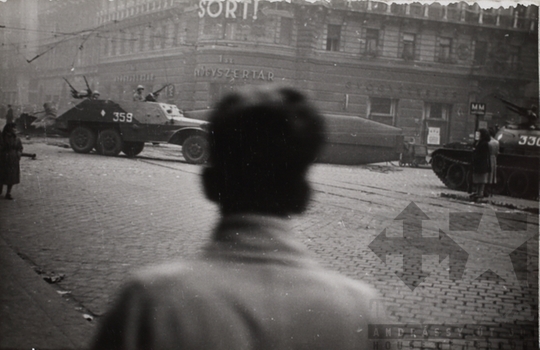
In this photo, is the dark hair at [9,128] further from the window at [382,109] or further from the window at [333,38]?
the window at [382,109]

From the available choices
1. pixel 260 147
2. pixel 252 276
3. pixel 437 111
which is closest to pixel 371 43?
pixel 437 111

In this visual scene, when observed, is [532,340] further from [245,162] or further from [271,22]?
[271,22]

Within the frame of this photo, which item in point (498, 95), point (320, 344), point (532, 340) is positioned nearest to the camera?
point (320, 344)

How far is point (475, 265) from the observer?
173 cm

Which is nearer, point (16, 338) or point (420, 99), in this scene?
point (16, 338)

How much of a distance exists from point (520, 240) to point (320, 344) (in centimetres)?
99

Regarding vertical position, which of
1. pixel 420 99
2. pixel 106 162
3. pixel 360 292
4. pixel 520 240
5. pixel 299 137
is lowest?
pixel 360 292

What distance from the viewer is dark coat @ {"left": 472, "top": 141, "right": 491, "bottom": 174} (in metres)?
1.87

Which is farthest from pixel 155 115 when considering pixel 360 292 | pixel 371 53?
pixel 360 292

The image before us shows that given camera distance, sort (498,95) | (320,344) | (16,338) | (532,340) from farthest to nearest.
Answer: (498,95)
(532,340)
(320,344)
(16,338)

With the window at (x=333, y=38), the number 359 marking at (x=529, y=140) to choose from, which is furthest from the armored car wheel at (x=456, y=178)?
the window at (x=333, y=38)

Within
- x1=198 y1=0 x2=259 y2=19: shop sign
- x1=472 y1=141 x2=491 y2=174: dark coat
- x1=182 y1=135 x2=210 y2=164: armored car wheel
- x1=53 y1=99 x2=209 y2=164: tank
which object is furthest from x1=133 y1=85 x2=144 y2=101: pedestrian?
x1=472 y1=141 x2=491 y2=174: dark coat

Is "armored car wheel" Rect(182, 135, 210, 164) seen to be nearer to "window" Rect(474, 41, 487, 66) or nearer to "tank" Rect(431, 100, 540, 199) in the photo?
"tank" Rect(431, 100, 540, 199)

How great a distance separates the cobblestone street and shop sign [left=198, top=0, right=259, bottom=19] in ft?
1.74
